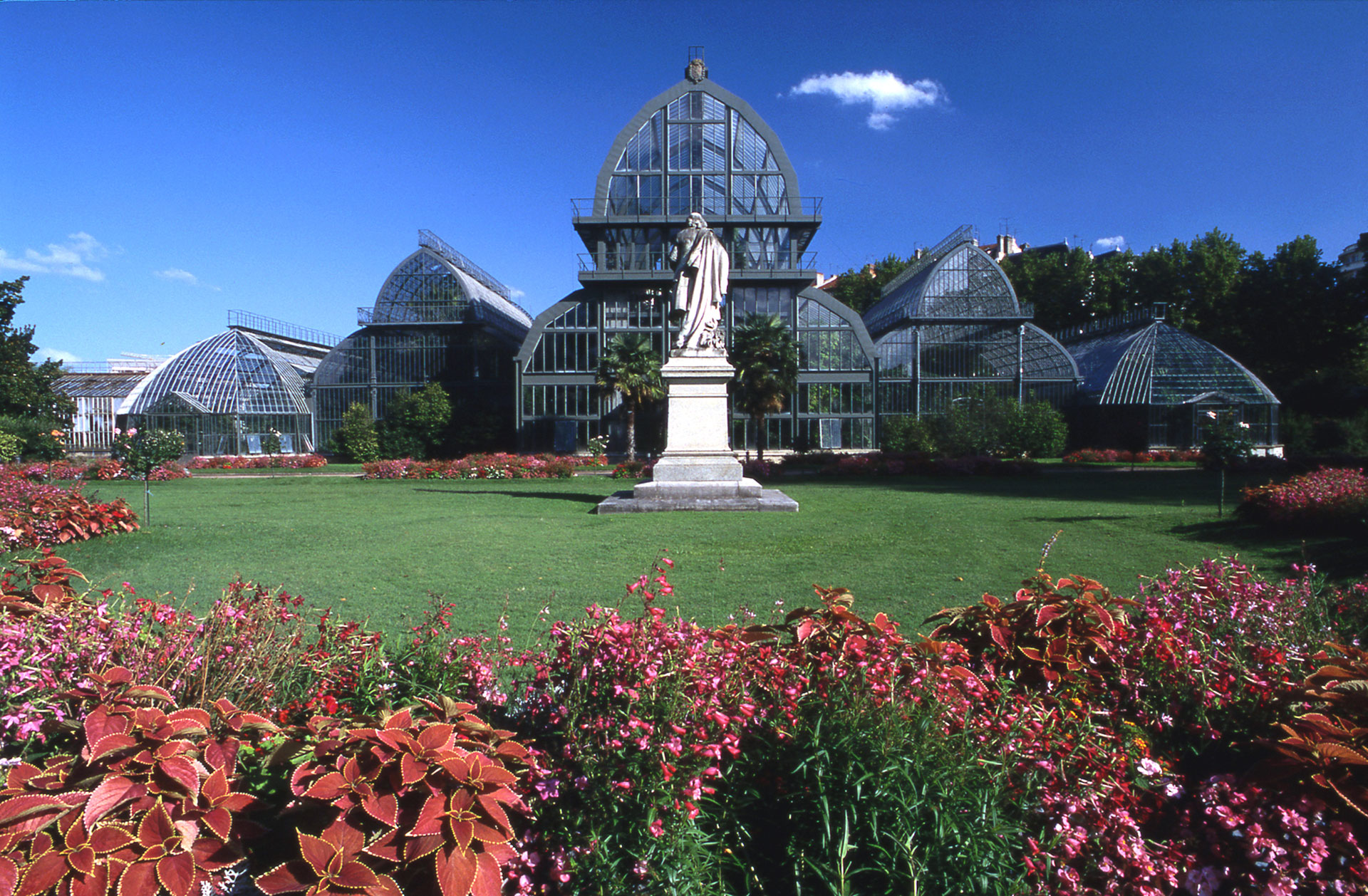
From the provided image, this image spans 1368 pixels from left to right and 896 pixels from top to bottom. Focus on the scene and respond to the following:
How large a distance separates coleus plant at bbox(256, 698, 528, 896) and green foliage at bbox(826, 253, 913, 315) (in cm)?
6561

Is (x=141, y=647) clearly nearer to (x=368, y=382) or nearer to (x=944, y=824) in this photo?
(x=944, y=824)

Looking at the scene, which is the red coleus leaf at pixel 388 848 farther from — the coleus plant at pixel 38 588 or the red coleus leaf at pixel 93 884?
the coleus plant at pixel 38 588

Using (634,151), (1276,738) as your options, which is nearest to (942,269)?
(634,151)

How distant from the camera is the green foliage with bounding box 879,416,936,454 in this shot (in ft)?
110

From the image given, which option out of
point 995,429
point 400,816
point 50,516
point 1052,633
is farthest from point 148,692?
point 995,429

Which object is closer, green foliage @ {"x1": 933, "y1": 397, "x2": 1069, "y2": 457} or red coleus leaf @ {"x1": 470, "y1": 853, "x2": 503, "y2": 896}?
red coleus leaf @ {"x1": 470, "y1": 853, "x2": 503, "y2": 896}

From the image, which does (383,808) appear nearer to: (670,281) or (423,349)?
(670,281)

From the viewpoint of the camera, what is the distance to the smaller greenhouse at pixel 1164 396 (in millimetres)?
37000

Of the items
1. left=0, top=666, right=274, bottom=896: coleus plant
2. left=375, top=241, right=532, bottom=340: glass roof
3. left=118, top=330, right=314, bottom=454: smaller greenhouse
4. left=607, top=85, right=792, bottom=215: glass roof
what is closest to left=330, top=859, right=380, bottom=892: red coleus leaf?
left=0, top=666, right=274, bottom=896: coleus plant

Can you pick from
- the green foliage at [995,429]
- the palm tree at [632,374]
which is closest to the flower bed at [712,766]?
the palm tree at [632,374]

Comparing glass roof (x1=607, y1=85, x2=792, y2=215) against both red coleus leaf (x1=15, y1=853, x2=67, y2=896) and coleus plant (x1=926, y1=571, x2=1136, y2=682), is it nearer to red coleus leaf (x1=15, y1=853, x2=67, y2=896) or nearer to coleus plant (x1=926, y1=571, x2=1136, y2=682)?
coleus plant (x1=926, y1=571, x2=1136, y2=682)

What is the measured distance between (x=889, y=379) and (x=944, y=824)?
40804mm

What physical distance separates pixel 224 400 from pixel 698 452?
40467 mm

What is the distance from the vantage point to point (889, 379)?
4134 cm
